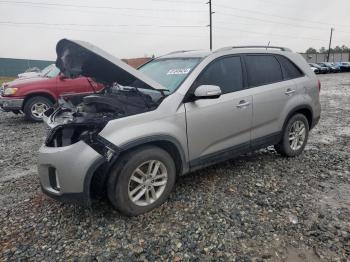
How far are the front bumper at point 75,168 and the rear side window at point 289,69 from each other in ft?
10.7

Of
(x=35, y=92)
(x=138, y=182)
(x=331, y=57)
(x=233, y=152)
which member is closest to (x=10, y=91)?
(x=35, y=92)

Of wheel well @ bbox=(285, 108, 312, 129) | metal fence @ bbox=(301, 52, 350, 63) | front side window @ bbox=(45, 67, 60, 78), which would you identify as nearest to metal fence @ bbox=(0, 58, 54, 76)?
front side window @ bbox=(45, 67, 60, 78)

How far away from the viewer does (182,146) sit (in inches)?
137

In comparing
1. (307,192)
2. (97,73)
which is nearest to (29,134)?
(97,73)

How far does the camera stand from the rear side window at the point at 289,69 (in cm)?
479

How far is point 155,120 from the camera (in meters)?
3.27

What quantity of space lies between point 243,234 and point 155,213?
3.21 ft

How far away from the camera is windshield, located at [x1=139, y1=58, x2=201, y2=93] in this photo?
12.2ft

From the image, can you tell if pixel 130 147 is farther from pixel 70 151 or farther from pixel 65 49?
pixel 65 49

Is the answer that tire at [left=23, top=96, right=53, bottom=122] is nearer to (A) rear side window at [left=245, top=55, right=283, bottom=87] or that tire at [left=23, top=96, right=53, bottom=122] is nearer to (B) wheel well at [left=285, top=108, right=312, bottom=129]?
(A) rear side window at [left=245, top=55, right=283, bottom=87]

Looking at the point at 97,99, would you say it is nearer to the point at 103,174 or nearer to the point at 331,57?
the point at 103,174

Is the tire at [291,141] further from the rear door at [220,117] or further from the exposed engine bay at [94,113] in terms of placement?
the exposed engine bay at [94,113]

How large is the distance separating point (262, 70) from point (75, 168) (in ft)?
9.79

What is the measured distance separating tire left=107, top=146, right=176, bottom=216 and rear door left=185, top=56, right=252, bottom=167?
0.42m
